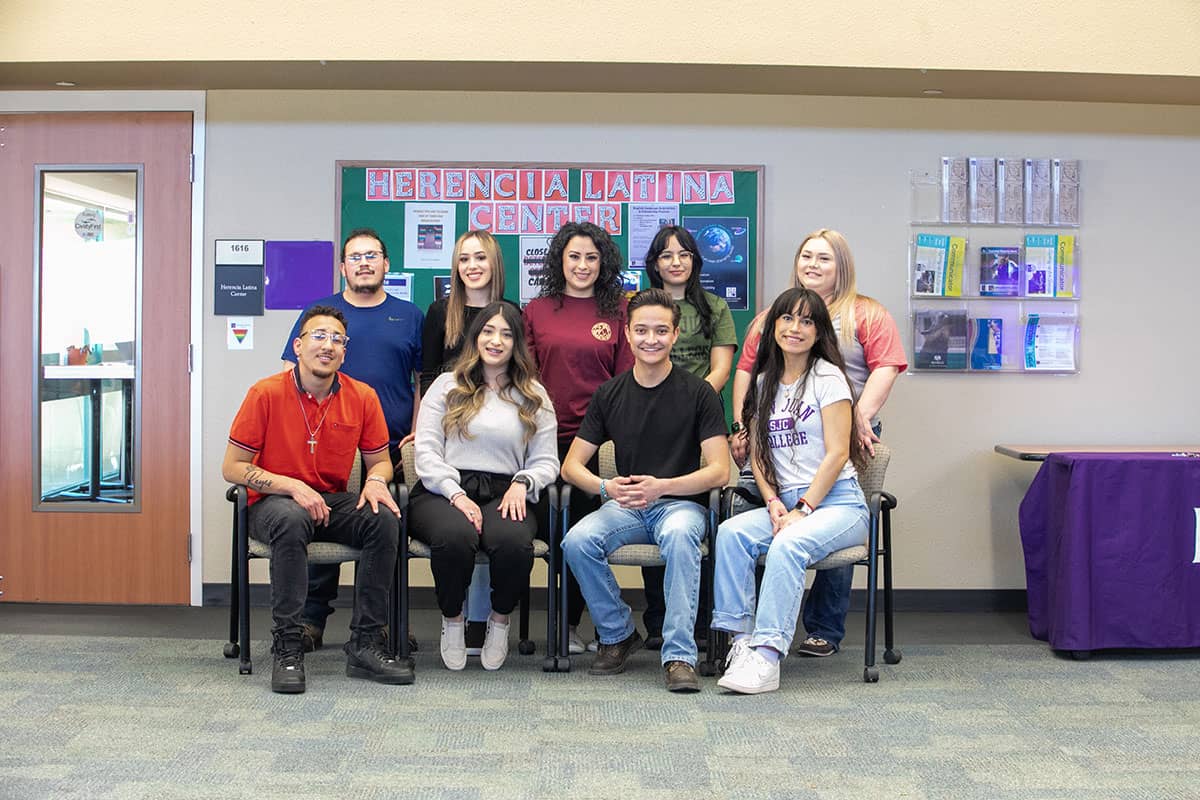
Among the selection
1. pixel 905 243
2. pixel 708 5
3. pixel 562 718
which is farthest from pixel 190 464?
pixel 905 243

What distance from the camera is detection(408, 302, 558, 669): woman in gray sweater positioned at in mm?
3723

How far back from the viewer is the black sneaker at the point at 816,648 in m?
4.01

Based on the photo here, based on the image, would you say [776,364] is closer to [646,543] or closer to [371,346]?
[646,543]

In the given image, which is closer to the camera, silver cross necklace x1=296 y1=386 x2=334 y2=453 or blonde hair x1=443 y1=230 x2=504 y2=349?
silver cross necklace x1=296 y1=386 x2=334 y2=453

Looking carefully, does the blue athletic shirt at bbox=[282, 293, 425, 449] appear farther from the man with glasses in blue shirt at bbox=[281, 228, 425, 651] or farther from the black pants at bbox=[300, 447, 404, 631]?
the black pants at bbox=[300, 447, 404, 631]

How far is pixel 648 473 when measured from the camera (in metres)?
→ 3.83

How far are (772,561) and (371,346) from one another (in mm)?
1569

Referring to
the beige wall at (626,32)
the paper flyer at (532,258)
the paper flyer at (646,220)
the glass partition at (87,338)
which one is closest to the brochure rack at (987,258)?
the beige wall at (626,32)

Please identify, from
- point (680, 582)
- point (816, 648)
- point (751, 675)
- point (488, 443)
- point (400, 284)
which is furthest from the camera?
point (400, 284)

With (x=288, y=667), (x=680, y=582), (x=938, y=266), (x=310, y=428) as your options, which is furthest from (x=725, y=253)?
(x=288, y=667)

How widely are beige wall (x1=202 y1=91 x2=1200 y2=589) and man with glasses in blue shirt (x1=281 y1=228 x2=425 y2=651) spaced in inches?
29.3

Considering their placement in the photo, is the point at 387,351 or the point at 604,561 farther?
the point at 387,351

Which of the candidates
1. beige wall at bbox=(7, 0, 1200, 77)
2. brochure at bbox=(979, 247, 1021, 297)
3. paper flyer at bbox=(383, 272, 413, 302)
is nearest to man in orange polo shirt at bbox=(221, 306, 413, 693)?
paper flyer at bbox=(383, 272, 413, 302)

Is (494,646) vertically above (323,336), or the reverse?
(323,336)
